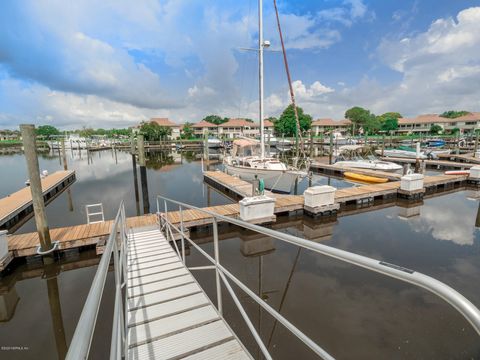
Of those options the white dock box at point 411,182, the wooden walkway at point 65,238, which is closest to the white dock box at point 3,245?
the wooden walkway at point 65,238

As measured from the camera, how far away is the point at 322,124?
97.4m

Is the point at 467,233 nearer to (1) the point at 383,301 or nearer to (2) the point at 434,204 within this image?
(2) the point at 434,204

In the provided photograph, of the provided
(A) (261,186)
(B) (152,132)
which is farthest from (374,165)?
(B) (152,132)

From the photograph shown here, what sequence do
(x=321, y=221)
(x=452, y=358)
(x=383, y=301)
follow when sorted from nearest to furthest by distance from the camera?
(x=452, y=358) → (x=383, y=301) → (x=321, y=221)

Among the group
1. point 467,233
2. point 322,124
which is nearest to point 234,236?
point 467,233

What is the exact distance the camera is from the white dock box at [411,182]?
13.9 meters

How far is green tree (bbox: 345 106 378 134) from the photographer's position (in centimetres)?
8650

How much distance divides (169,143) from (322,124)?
6024 centimetres

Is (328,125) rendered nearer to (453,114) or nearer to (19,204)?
(453,114)

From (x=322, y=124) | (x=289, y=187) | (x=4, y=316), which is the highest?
(x=322, y=124)

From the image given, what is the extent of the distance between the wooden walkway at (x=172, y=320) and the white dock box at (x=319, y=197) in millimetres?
7927

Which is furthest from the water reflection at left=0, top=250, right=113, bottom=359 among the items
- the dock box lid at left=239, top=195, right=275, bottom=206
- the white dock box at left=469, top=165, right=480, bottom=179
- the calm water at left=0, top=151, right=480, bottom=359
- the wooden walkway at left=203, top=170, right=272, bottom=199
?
the white dock box at left=469, top=165, right=480, bottom=179

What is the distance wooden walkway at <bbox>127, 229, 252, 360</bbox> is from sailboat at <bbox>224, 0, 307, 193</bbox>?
9.11 m

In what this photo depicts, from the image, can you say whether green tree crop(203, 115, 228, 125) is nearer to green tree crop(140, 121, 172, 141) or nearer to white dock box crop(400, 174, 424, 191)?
green tree crop(140, 121, 172, 141)
